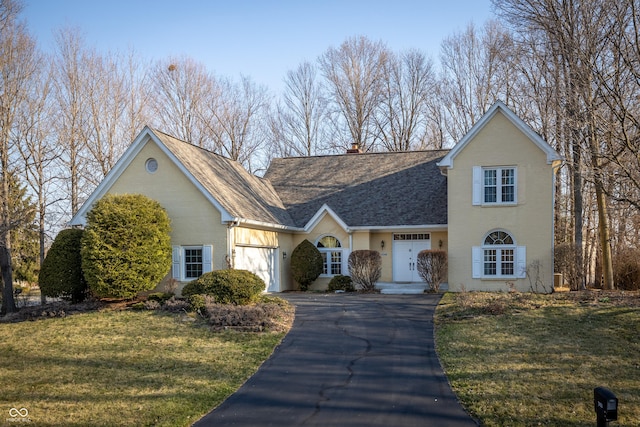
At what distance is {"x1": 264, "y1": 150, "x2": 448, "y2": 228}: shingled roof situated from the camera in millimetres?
23500

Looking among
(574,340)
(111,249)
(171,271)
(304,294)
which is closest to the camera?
(574,340)

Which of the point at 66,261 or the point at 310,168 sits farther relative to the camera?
the point at 310,168

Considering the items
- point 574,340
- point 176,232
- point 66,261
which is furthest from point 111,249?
point 574,340

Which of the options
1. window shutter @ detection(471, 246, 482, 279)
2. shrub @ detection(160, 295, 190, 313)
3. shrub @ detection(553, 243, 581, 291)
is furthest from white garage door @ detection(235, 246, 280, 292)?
shrub @ detection(553, 243, 581, 291)

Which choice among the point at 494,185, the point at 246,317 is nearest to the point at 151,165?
the point at 246,317

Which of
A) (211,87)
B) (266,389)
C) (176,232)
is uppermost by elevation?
(211,87)

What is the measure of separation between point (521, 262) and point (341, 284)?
6926 millimetres

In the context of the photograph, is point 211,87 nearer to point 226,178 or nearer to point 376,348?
point 226,178

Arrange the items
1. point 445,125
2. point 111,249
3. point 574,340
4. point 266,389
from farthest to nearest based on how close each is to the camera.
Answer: point 445,125 → point 111,249 → point 574,340 → point 266,389

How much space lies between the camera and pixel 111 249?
17125 mm

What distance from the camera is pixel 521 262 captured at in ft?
66.9

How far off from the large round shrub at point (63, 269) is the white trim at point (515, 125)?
13326 millimetres

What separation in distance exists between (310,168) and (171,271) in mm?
11116

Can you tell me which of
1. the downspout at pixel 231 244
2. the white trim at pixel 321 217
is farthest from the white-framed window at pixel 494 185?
the downspout at pixel 231 244
